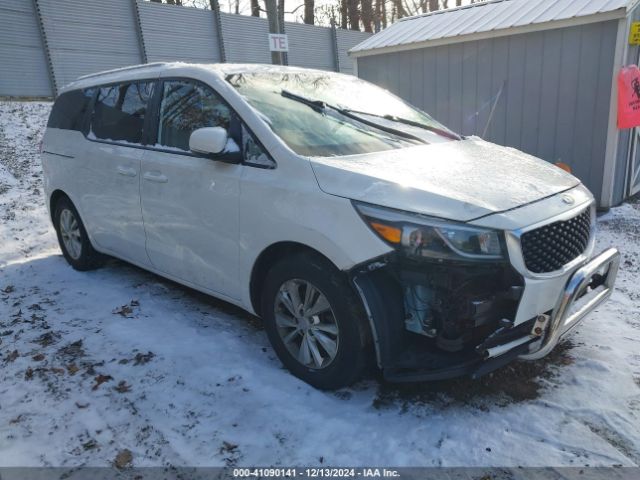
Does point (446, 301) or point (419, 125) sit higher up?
point (419, 125)

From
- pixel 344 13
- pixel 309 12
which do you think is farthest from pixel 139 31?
pixel 344 13

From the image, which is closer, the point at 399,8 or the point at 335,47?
the point at 335,47

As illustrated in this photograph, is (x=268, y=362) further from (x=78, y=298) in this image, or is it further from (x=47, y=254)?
(x=47, y=254)

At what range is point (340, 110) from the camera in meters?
3.41

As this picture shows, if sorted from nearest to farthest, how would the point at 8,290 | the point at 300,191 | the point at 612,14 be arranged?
the point at 300,191 → the point at 8,290 → the point at 612,14

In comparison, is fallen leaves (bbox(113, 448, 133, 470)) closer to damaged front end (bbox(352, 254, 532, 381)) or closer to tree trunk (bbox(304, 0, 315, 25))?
damaged front end (bbox(352, 254, 532, 381))

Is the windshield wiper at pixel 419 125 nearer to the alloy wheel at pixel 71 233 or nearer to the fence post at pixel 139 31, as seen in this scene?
the alloy wheel at pixel 71 233

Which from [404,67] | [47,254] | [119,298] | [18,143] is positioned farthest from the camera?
[18,143]

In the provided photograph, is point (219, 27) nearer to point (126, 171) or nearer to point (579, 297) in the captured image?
point (126, 171)

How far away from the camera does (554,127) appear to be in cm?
716

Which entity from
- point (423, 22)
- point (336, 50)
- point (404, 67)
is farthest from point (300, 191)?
point (336, 50)

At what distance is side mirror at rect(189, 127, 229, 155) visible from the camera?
115 inches

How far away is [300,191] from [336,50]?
59.2 feet

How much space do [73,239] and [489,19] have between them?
6777 mm
